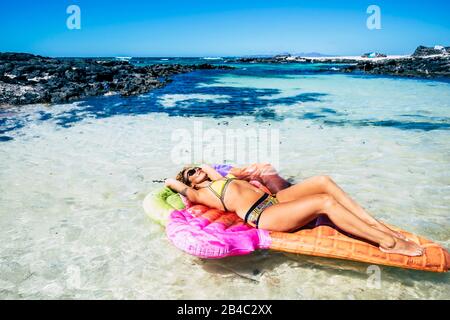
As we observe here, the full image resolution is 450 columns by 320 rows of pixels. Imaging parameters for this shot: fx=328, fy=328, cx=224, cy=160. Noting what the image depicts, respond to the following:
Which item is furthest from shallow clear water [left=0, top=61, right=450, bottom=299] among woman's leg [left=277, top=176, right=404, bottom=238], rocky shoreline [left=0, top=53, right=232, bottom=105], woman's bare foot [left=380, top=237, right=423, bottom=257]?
rocky shoreline [left=0, top=53, right=232, bottom=105]

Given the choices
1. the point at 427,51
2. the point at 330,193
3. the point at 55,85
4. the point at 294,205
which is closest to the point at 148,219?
the point at 294,205

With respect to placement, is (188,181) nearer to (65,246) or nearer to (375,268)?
(65,246)

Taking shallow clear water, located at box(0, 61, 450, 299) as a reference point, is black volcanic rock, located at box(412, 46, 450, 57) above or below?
above

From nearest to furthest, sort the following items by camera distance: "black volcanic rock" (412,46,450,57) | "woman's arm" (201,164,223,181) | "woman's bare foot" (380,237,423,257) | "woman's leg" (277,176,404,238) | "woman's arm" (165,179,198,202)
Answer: "woman's bare foot" (380,237,423,257), "woman's leg" (277,176,404,238), "woman's arm" (165,179,198,202), "woman's arm" (201,164,223,181), "black volcanic rock" (412,46,450,57)

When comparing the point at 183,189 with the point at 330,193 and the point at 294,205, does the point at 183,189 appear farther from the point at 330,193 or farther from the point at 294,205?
the point at 330,193

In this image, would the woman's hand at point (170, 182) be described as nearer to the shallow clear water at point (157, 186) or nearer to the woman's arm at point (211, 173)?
the woman's arm at point (211, 173)

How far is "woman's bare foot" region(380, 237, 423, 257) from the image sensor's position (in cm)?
404

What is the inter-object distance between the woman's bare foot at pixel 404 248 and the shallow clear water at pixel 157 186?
1.10 ft

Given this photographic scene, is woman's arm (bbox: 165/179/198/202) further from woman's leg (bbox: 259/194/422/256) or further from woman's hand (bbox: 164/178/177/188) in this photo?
woman's leg (bbox: 259/194/422/256)

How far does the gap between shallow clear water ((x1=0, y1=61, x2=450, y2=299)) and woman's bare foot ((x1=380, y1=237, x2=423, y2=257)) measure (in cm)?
34


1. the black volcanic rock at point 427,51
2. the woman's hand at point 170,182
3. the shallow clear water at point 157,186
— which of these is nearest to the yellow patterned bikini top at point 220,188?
the woman's hand at point 170,182

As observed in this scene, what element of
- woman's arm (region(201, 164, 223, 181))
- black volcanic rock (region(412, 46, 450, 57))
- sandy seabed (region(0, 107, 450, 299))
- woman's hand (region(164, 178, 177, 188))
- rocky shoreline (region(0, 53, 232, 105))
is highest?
black volcanic rock (region(412, 46, 450, 57))

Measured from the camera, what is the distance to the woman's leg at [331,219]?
4086 mm

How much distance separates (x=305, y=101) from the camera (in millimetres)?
18531
